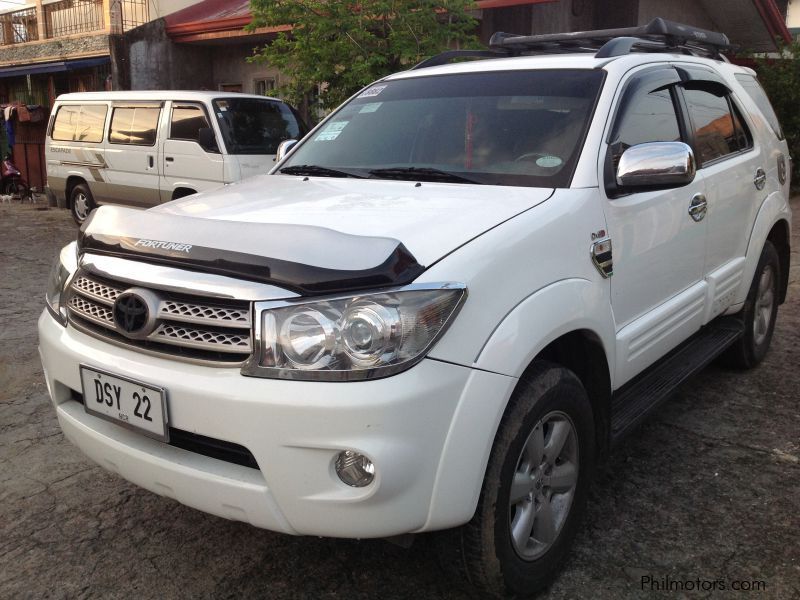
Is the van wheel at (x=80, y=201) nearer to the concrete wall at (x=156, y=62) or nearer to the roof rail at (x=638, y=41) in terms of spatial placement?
the concrete wall at (x=156, y=62)

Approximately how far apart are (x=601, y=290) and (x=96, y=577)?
2013 mm

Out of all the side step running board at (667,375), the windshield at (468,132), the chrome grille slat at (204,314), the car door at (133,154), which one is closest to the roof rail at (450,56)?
the windshield at (468,132)

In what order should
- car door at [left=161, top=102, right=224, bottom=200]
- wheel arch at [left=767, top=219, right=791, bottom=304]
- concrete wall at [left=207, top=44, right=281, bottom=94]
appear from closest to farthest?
wheel arch at [left=767, top=219, right=791, bottom=304] < car door at [left=161, top=102, right=224, bottom=200] < concrete wall at [left=207, top=44, right=281, bottom=94]

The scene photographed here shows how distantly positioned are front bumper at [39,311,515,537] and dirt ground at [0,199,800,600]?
23.4 inches

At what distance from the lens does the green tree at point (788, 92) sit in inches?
527

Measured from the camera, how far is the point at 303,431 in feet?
6.46

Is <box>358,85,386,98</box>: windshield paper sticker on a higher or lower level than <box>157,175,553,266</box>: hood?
higher

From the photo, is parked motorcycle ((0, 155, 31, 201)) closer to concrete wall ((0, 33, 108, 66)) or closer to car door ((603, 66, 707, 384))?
concrete wall ((0, 33, 108, 66))

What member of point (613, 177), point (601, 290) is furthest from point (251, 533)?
point (613, 177)

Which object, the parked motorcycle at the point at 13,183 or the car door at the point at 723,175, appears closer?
the car door at the point at 723,175

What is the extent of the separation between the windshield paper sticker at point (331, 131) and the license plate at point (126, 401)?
5.75 ft

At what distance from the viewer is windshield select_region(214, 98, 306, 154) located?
925 cm

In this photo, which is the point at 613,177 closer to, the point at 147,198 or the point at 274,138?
the point at 274,138

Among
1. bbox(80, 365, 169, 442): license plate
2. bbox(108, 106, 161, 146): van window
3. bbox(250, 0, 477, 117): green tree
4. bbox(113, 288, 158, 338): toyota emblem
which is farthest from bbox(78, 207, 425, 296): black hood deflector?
bbox(108, 106, 161, 146): van window
